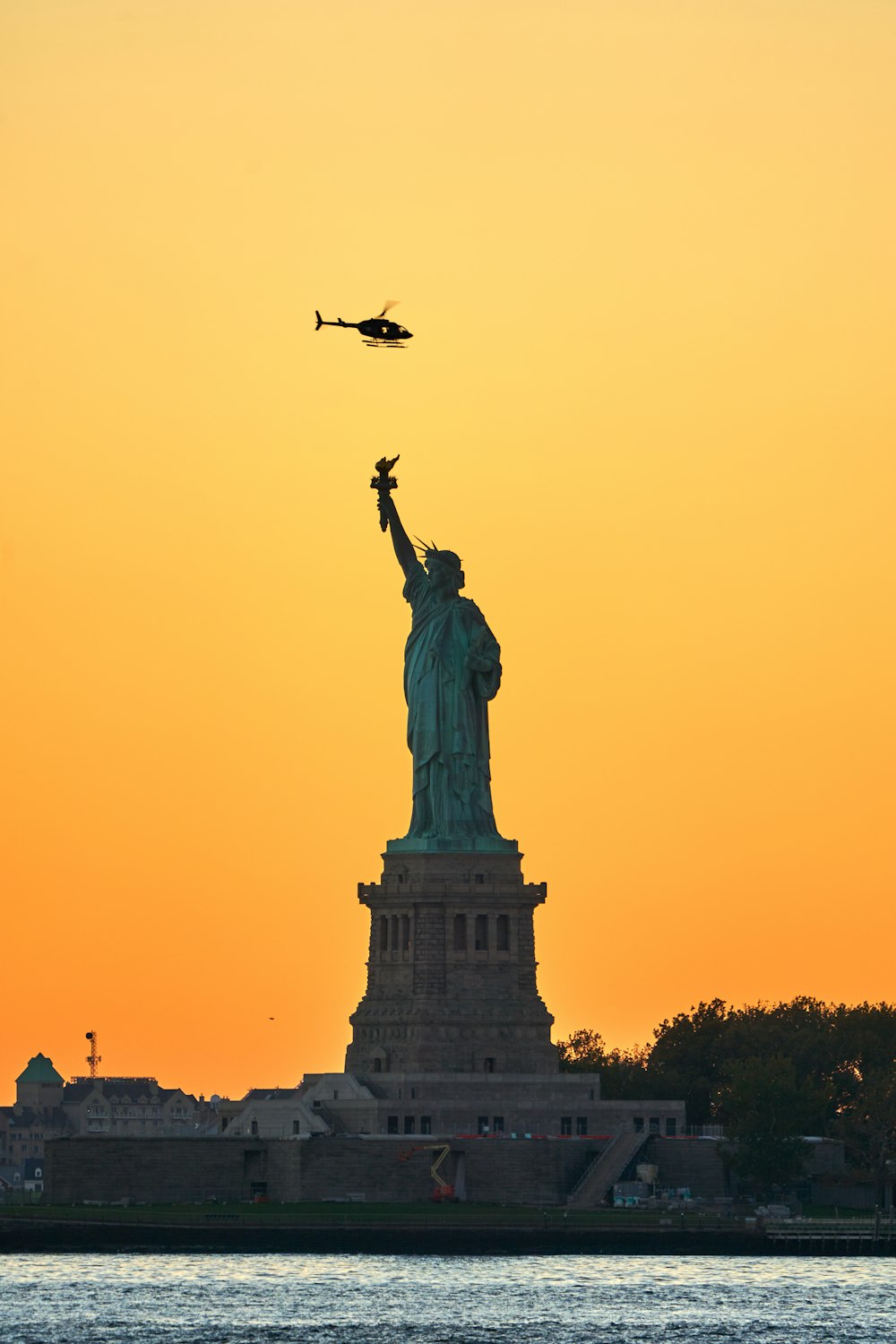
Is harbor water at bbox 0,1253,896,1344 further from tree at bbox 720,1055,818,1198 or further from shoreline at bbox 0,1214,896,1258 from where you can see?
tree at bbox 720,1055,818,1198

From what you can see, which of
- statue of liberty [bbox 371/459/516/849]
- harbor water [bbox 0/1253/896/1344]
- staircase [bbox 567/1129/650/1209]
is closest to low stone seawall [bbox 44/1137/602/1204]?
staircase [bbox 567/1129/650/1209]

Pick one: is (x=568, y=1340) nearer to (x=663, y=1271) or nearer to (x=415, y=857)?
(x=663, y=1271)

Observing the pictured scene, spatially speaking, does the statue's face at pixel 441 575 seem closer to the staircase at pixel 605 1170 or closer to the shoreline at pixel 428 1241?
the staircase at pixel 605 1170

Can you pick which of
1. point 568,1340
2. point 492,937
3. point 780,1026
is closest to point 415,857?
point 492,937

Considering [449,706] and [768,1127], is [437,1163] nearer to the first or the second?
[768,1127]

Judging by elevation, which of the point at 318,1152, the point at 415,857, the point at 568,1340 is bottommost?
the point at 568,1340

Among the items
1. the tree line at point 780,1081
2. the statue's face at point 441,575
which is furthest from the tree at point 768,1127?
the statue's face at point 441,575

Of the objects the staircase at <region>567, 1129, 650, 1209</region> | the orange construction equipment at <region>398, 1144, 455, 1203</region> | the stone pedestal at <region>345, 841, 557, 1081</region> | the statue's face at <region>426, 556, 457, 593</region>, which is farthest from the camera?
the statue's face at <region>426, 556, 457, 593</region>
